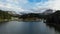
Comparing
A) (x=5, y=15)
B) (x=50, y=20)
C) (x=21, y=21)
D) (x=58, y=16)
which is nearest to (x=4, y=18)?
(x=5, y=15)

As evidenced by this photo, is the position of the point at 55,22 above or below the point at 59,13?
below

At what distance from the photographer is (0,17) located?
22250mm

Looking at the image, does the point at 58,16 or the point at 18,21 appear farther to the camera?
the point at 18,21

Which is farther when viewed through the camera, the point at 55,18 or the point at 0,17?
the point at 0,17

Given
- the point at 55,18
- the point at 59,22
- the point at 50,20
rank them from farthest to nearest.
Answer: the point at 50,20
the point at 55,18
the point at 59,22

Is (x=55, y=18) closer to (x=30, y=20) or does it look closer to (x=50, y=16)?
(x=50, y=16)

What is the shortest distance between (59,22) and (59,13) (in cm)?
103

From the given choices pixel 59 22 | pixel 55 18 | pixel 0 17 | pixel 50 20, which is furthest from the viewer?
pixel 0 17

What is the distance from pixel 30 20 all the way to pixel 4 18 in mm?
5931

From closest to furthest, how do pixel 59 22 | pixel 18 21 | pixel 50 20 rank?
pixel 59 22
pixel 50 20
pixel 18 21

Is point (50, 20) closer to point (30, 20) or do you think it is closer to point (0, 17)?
point (30, 20)

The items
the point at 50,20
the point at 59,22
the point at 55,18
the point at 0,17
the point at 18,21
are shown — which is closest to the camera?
the point at 59,22

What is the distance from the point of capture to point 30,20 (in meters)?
19.3

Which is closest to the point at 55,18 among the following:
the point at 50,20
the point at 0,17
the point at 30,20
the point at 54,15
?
the point at 54,15
